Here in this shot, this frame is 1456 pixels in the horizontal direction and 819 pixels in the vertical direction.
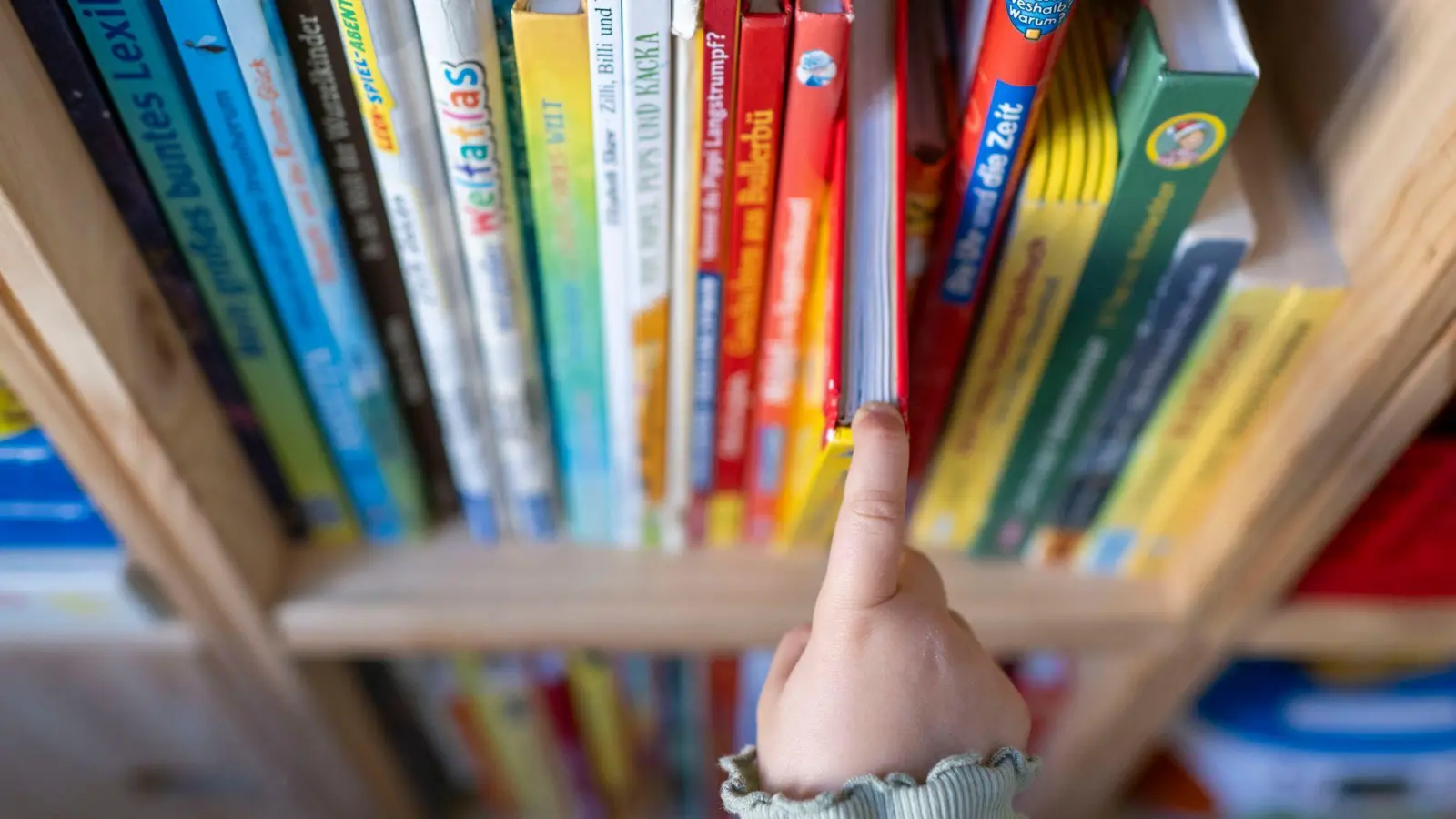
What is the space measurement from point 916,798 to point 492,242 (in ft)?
0.96

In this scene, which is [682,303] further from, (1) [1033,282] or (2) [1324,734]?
(2) [1324,734]

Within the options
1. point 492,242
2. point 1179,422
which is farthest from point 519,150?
point 1179,422

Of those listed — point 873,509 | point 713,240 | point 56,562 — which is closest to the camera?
point 873,509

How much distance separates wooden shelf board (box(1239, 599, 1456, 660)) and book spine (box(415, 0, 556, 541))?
46 centimetres

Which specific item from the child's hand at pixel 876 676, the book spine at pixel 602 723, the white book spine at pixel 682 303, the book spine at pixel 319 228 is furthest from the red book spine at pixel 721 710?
the child's hand at pixel 876 676

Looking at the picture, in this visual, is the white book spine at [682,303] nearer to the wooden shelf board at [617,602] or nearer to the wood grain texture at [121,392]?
the wooden shelf board at [617,602]

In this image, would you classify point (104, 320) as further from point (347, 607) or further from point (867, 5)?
point (867, 5)

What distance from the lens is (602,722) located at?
90 centimetres

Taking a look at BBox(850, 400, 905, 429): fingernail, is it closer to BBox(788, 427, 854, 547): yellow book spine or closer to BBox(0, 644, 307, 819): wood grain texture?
BBox(788, 427, 854, 547): yellow book spine

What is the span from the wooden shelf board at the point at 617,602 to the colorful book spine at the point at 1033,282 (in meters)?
0.08

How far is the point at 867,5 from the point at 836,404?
0.17m

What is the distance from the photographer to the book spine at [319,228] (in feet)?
1.37

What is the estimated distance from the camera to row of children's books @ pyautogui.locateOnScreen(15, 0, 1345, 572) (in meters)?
0.42

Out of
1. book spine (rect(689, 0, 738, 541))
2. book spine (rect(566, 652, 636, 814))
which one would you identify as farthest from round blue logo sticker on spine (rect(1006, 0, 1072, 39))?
book spine (rect(566, 652, 636, 814))
